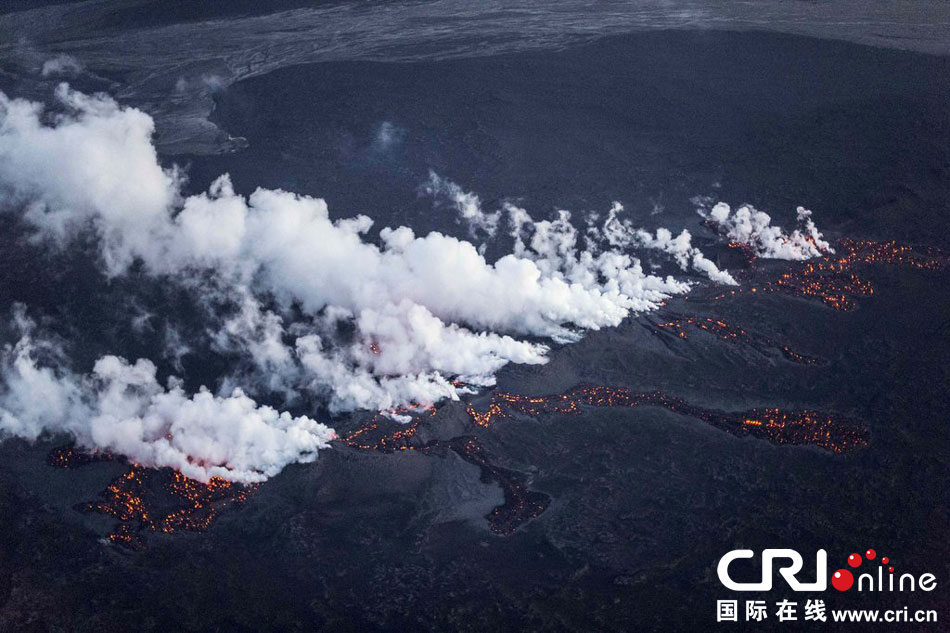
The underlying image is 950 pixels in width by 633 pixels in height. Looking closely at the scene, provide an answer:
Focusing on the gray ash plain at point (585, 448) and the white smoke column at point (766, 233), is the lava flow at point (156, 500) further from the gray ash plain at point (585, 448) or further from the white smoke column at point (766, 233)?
the white smoke column at point (766, 233)

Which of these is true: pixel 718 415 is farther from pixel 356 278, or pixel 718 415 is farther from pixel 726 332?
pixel 356 278

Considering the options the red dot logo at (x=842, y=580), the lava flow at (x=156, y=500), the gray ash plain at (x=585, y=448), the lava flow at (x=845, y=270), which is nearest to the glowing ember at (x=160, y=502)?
the lava flow at (x=156, y=500)

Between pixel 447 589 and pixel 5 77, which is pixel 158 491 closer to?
pixel 447 589

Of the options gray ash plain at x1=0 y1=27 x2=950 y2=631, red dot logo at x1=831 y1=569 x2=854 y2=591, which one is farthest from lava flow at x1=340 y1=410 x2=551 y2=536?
red dot logo at x1=831 y1=569 x2=854 y2=591

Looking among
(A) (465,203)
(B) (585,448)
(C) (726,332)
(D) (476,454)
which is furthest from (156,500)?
(C) (726,332)

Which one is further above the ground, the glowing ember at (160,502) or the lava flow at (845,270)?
the lava flow at (845,270)

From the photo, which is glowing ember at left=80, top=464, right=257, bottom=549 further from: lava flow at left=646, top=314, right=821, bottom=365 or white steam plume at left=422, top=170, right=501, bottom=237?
lava flow at left=646, top=314, right=821, bottom=365
